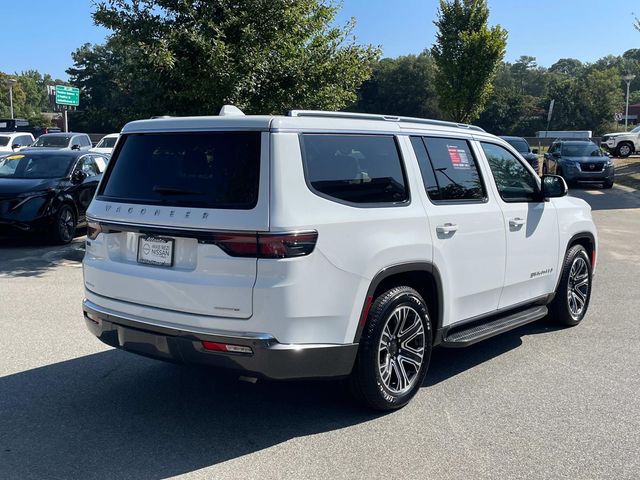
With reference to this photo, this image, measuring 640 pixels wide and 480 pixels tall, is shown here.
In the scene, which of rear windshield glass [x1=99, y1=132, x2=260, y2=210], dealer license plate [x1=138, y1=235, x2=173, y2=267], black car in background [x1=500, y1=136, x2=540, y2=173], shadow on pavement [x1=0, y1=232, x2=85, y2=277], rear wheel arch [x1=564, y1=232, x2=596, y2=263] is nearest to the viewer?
rear windshield glass [x1=99, y1=132, x2=260, y2=210]

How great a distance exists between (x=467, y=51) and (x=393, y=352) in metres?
26.2

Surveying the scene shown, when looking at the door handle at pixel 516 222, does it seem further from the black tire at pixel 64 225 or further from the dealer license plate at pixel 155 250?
the black tire at pixel 64 225

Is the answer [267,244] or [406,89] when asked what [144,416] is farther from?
[406,89]

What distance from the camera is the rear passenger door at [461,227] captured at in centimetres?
463

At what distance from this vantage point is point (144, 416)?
4285mm

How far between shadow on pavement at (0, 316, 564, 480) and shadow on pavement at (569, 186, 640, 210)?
1500 cm

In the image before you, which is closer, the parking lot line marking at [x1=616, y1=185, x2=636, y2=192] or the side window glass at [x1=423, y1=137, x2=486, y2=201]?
the side window glass at [x1=423, y1=137, x2=486, y2=201]

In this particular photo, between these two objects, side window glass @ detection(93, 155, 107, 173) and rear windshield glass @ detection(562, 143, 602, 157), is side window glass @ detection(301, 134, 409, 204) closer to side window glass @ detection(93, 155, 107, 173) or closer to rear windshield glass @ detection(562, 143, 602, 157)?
side window glass @ detection(93, 155, 107, 173)

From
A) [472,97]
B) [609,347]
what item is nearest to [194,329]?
[609,347]

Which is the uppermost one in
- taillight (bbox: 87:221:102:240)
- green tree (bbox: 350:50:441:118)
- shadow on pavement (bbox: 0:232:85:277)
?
green tree (bbox: 350:50:441:118)

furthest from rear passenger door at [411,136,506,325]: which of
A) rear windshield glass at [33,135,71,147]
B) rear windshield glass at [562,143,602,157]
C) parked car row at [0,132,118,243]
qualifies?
rear windshield glass at [33,135,71,147]

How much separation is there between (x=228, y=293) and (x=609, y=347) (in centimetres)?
388

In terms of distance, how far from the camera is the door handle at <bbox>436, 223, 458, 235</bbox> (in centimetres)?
456

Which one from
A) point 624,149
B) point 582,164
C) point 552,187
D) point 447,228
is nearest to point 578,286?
point 552,187
